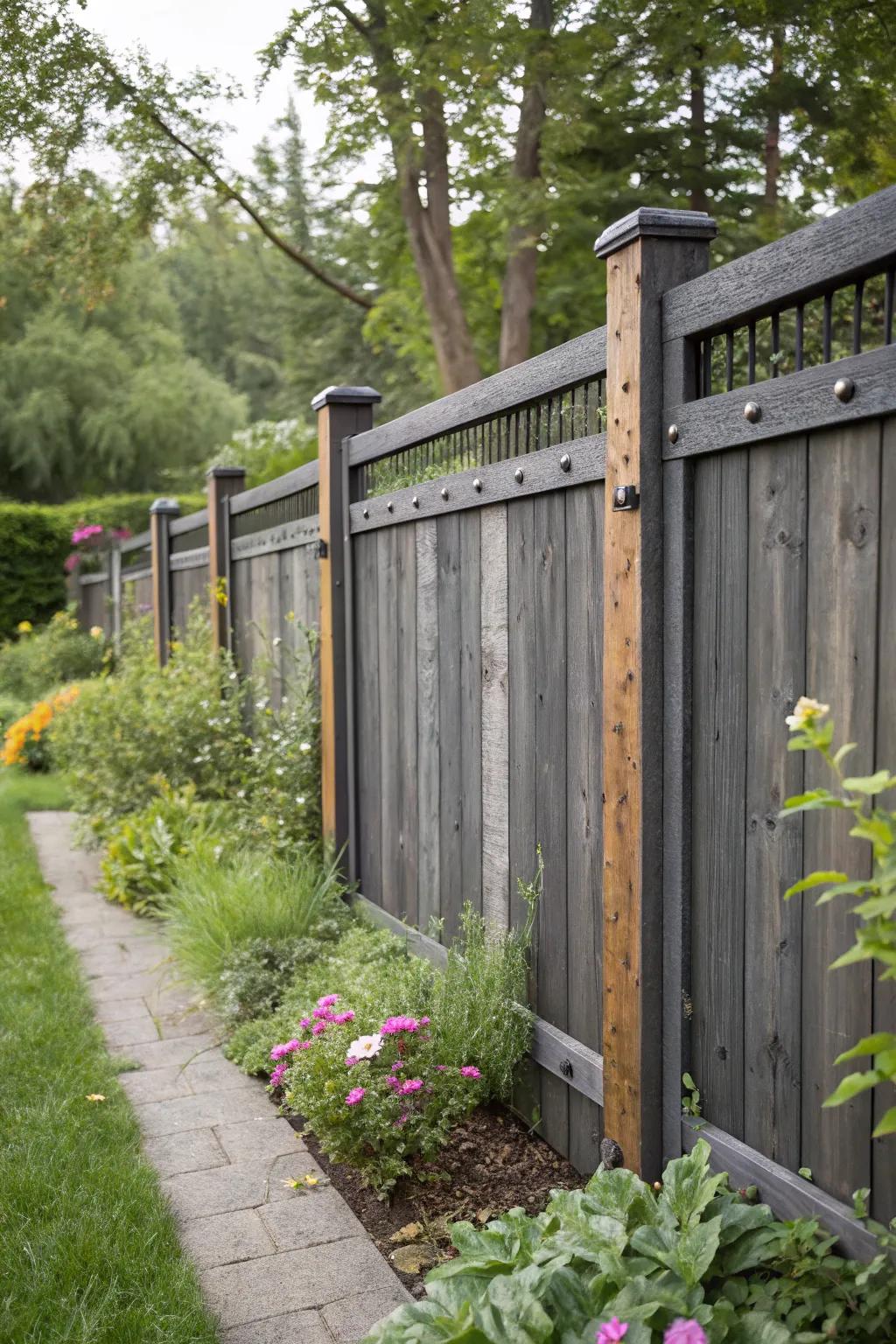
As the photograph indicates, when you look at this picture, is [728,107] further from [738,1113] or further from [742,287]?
[738,1113]

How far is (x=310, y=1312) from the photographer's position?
7.36ft

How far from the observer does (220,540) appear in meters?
6.88

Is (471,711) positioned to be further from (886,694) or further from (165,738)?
(165,738)

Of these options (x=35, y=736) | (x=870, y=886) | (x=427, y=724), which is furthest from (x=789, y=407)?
(x=35, y=736)

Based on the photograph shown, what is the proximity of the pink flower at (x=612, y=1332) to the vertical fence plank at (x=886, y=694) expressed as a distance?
0.47m

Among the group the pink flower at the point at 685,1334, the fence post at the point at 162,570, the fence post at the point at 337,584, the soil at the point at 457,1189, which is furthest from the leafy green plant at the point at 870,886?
the fence post at the point at 162,570

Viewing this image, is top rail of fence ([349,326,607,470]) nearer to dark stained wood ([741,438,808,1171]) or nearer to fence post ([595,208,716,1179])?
fence post ([595,208,716,1179])

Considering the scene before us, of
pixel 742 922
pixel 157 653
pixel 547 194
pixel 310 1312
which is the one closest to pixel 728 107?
pixel 547 194

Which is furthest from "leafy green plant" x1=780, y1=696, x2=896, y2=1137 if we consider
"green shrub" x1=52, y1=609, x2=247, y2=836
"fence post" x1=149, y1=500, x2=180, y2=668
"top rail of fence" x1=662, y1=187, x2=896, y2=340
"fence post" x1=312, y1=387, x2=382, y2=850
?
"fence post" x1=149, y1=500, x2=180, y2=668

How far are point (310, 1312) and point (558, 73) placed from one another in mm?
7088

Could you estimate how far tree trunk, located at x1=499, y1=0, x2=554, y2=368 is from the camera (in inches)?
287

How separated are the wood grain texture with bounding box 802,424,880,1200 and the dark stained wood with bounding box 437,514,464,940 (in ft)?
5.41

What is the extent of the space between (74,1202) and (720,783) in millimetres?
1695

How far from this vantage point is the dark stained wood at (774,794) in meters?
1.94
